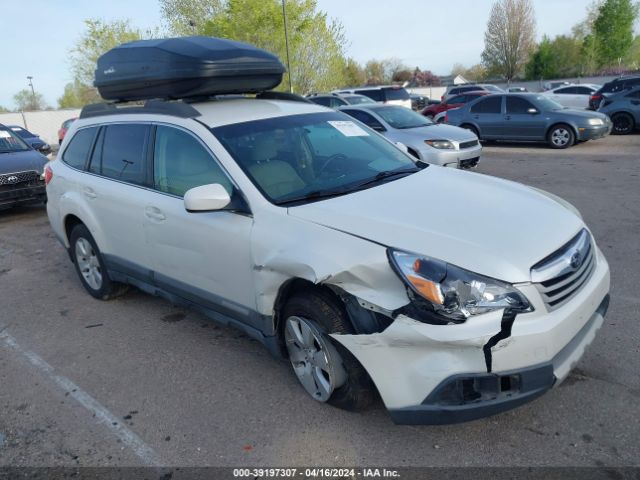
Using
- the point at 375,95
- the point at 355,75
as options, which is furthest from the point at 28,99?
the point at 375,95

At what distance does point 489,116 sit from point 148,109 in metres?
12.6

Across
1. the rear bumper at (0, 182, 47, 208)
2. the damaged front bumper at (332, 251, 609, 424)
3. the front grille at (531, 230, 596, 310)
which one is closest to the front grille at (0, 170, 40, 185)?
the rear bumper at (0, 182, 47, 208)

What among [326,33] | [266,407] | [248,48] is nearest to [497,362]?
[266,407]

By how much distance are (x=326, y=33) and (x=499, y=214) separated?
32202mm

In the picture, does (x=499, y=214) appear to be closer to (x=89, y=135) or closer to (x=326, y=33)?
(x=89, y=135)

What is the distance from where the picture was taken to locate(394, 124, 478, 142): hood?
402 inches

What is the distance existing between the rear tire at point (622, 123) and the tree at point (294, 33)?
17833 millimetres

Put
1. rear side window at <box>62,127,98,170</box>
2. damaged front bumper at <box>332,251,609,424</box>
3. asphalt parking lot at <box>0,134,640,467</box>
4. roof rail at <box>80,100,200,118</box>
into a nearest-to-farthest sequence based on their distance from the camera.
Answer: damaged front bumper at <box>332,251,609,424</box>, asphalt parking lot at <box>0,134,640,467</box>, roof rail at <box>80,100,200,118</box>, rear side window at <box>62,127,98,170</box>

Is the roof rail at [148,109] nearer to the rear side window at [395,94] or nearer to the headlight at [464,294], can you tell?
the headlight at [464,294]

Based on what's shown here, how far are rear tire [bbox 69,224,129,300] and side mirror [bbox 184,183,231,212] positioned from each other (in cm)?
209

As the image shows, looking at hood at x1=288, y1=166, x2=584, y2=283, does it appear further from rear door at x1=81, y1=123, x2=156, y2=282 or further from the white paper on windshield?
rear door at x1=81, y1=123, x2=156, y2=282

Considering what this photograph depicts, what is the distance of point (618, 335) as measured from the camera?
12.3 feet

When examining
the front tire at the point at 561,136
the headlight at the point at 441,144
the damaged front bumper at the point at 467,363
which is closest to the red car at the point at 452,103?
the front tire at the point at 561,136

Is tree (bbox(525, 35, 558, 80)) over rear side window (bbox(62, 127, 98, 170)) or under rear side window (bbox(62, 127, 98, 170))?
over
